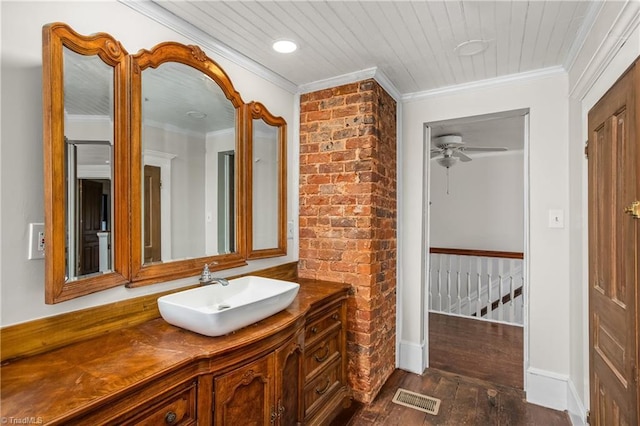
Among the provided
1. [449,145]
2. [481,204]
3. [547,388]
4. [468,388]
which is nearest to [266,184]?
[468,388]

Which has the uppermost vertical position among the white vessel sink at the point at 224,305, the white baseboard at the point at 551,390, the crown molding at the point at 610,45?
the crown molding at the point at 610,45

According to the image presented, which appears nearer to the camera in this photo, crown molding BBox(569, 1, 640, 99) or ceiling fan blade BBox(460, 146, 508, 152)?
crown molding BBox(569, 1, 640, 99)

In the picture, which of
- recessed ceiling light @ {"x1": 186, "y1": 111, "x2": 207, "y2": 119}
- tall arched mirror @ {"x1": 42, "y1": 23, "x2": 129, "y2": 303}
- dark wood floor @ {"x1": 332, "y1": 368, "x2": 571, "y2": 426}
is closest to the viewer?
tall arched mirror @ {"x1": 42, "y1": 23, "x2": 129, "y2": 303}

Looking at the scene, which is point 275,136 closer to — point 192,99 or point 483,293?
point 192,99

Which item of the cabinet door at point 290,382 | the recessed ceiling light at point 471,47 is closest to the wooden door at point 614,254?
the recessed ceiling light at point 471,47

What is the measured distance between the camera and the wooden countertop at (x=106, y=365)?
88cm

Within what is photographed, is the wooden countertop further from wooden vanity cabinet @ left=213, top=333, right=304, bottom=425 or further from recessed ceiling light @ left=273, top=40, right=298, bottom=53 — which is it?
recessed ceiling light @ left=273, top=40, right=298, bottom=53

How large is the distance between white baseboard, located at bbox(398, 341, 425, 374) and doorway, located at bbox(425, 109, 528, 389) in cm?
29

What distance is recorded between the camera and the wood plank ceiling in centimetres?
158

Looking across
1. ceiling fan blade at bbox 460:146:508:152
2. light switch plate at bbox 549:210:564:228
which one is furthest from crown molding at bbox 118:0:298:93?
ceiling fan blade at bbox 460:146:508:152

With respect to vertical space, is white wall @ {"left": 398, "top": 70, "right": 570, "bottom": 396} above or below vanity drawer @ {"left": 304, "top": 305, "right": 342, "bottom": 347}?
above

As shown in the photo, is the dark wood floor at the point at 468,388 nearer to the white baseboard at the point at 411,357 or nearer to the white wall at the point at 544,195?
the white baseboard at the point at 411,357

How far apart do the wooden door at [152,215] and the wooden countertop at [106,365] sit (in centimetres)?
33

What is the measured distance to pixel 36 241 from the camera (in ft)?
3.88
